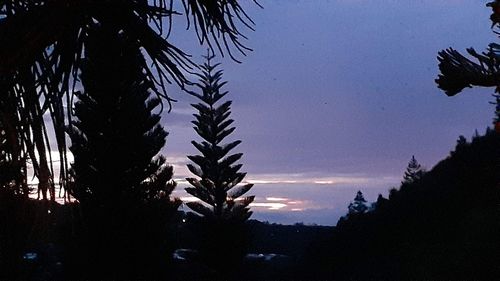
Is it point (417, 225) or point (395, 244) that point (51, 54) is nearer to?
point (417, 225)

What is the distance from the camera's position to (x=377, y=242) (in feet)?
139

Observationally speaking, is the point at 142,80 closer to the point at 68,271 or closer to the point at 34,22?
the point at 34,22

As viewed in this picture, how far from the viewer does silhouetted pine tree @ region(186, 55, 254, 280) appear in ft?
118

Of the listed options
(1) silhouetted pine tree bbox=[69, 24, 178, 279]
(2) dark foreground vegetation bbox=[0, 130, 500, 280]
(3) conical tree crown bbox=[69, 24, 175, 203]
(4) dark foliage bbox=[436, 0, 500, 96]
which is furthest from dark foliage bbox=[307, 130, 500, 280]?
(4) dark foliage bbox=[436, 0, 500, 96]

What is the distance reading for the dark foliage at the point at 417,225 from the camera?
25625 mm

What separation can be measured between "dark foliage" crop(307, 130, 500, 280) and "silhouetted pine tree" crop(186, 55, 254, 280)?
743cm

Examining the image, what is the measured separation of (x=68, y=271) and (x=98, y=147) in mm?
4704

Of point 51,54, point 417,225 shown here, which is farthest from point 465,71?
point 417,225

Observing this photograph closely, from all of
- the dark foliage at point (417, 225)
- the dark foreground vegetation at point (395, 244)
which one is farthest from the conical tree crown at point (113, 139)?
the dark foliage at point (417, 225)

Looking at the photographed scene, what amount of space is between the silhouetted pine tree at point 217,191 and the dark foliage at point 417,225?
743 centimetres

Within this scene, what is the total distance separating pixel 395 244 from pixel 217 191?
10.3 meters

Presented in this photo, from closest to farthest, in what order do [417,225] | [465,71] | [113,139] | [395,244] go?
1. [465,71]
2. [113,139]
3. [417,225]
4. [395,244]

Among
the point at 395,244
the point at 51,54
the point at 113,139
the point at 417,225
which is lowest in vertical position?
the point at 51,54

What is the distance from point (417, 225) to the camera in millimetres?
35469
